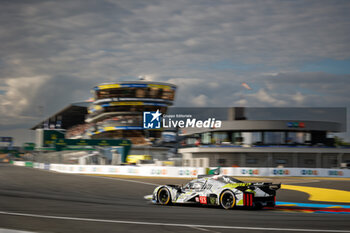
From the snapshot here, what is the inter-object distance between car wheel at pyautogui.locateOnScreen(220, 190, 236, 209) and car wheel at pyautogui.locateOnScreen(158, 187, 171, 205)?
201 cm

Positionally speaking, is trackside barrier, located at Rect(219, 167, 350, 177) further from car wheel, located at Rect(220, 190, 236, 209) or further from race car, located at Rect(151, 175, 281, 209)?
car wheel, located at Rect(220, 190, 236, 209)

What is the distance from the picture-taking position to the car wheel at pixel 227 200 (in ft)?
43.0

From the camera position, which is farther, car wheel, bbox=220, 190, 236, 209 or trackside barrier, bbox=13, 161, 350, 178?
trackside barrier, bbox=13, 161, 350, 178

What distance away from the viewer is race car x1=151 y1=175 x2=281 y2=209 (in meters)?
13.1

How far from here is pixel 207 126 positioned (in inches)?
2215

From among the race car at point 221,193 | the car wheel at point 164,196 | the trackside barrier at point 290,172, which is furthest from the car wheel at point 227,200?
the trackside barrier at point 290,172

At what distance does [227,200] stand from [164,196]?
240 centimetres

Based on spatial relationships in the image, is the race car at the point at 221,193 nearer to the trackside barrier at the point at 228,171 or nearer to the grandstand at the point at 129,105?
the trackside barrier at the point at 228,171

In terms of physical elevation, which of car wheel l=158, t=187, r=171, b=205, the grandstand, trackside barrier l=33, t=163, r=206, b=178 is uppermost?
the grandstand

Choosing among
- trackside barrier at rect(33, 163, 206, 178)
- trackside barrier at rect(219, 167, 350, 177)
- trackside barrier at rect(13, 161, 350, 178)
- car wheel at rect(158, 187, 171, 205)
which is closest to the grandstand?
trackside barrier at rect(33, 163, 206, 178)

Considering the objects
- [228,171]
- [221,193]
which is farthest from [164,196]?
[228,171]

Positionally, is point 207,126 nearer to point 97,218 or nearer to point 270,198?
point 270,198

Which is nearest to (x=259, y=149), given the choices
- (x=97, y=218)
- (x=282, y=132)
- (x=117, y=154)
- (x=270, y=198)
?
(x=282, y=132)

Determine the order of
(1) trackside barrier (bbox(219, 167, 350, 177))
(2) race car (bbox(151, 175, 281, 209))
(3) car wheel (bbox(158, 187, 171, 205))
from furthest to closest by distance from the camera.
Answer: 1. (1) trackside barrier (bbox(219, 167, 350, 177))
2. (3) car wheel (bbox(158, 187, 171, 205))
3. (2) race car (bbox(151, 175, 281, 209))
